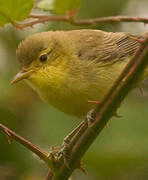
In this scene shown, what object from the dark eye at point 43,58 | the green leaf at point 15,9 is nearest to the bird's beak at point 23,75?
the dark eye at point 43,58

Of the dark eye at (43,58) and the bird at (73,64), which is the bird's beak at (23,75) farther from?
the dark eye at (43,58)

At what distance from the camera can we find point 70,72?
11.5 ft

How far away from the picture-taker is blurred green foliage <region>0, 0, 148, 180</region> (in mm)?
3131

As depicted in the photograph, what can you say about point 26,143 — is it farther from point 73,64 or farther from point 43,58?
point 43,58

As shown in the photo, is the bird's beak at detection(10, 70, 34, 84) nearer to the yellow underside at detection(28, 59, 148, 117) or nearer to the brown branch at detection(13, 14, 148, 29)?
the yellow underside at detection(28, 59, 148, 117)

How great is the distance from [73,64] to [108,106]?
168 cm

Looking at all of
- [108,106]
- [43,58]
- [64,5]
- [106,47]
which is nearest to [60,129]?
[43,58]

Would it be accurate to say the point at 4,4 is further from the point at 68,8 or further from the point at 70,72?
the point at 70,72

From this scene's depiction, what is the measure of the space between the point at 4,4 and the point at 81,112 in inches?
65.4

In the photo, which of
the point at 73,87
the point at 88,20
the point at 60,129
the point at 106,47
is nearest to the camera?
the point at 88,20

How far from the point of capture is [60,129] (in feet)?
12.1

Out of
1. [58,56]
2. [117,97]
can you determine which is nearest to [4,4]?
[117,97]

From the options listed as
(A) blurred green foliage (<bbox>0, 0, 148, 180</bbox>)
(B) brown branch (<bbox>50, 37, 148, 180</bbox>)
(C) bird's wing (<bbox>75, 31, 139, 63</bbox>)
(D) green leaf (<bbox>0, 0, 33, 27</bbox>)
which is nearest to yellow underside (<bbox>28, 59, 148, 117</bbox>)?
(C) bird's wing (<bbox>75, 31, 139, 63</bbox>)

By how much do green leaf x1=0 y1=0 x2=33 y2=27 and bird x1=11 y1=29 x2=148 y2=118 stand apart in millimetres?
1355
